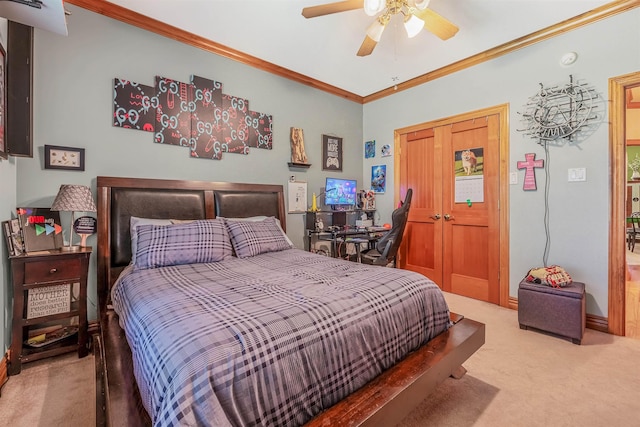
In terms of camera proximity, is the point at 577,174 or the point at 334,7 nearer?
the point at 334,7

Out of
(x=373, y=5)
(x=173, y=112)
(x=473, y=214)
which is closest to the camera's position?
(x=373, y=5)

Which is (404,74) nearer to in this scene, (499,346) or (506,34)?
(506,34)

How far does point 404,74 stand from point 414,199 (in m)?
1.63

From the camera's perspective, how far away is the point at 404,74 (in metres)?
3.80

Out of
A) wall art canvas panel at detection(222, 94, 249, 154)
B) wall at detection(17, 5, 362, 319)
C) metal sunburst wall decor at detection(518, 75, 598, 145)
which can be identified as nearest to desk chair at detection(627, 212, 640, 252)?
metal sunburst wall decor at detection(518, 75, 598, 145)

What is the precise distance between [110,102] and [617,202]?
14.4 feet

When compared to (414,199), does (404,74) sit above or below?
above

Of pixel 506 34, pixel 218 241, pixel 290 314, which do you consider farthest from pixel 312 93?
pixel 290 314

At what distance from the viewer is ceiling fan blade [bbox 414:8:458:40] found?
214cm

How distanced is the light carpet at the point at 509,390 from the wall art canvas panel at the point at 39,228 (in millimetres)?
816

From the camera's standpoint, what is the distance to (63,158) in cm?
237

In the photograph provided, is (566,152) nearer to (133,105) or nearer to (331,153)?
(331,153)

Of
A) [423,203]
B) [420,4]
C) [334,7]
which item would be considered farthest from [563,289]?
[334,7]

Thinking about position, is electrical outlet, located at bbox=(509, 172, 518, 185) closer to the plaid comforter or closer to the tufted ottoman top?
the tufted ottoman top
